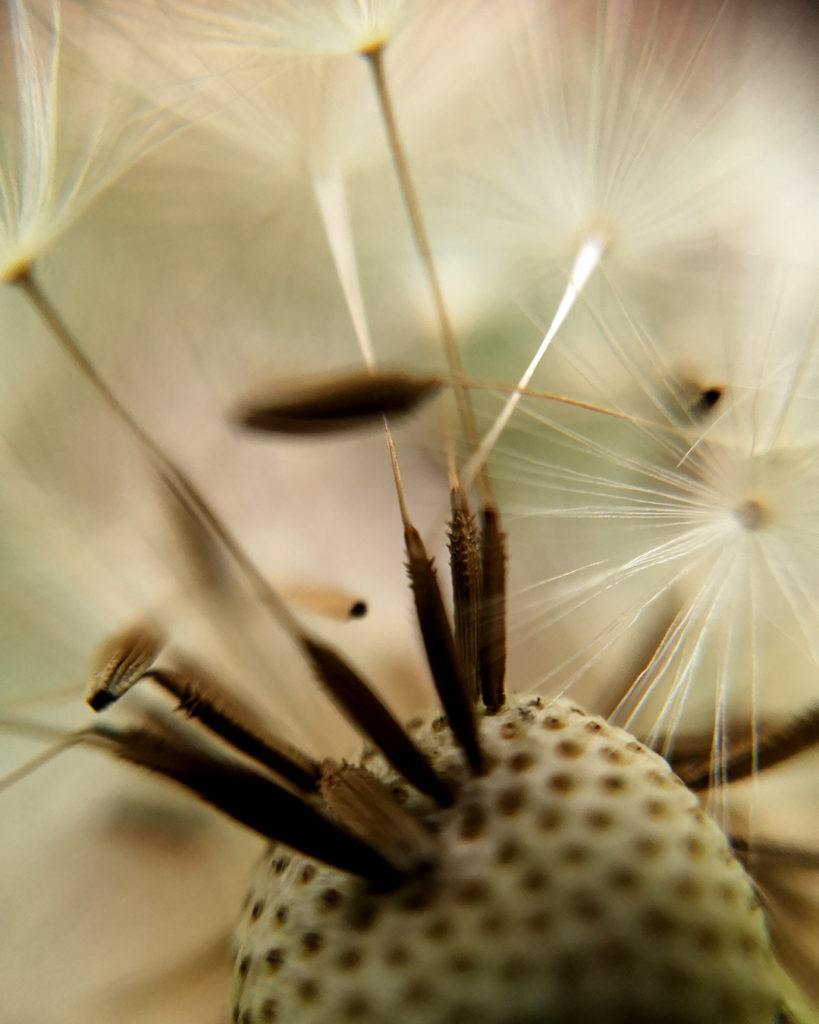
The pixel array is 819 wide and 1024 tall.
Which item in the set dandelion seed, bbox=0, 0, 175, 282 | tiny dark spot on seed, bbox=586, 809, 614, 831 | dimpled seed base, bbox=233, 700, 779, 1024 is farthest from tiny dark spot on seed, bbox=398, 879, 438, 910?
dandelion seed, bbox=0, 0, 175, 282

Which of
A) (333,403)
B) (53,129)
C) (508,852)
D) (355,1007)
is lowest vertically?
(355,1007)

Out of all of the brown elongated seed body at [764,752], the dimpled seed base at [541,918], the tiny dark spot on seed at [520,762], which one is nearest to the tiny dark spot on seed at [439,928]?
the dimpled seed base at [541,918]

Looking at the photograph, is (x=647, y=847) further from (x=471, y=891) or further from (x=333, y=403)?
(x=333, y=403)

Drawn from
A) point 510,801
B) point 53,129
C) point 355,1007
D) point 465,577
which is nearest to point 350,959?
point 355,1007

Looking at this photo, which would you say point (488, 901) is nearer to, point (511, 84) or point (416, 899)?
point (416, 899)

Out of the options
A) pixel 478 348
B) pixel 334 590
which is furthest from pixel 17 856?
pixel 478 348

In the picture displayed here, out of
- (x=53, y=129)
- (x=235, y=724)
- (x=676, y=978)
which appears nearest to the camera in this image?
(x=676, y=978)
